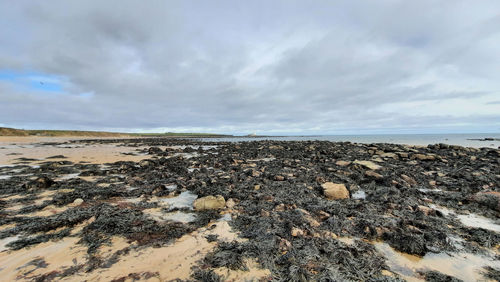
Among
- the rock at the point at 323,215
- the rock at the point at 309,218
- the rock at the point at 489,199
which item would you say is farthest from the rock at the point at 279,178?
the rock at the point at 489,199

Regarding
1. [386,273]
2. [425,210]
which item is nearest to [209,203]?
[386,273]

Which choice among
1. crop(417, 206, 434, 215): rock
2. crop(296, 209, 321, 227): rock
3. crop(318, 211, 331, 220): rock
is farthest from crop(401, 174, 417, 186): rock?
crop(296, 209, 321, 227): rock

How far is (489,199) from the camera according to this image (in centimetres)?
535

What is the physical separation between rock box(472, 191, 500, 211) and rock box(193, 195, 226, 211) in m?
6.81

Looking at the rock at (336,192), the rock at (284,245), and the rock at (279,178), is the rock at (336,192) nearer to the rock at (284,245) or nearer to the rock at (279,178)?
the rock at (279,178)

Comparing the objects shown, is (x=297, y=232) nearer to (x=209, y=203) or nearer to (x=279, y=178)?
(x=209, y=203)

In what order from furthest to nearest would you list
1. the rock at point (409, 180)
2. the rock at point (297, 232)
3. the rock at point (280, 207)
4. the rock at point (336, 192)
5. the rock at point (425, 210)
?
1. the rock at point (409, 180)
2. the rock at point (336, 192)
3. the rock at point (280, 207)
4. the rock at point (425, 210)
5. the rock at point (297, 232)

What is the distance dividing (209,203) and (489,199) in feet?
23.8

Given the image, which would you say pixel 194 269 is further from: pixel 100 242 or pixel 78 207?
pixel 78 207

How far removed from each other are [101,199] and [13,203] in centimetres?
208

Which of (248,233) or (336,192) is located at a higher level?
(336,192)

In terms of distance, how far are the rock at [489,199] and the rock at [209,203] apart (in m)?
6.81

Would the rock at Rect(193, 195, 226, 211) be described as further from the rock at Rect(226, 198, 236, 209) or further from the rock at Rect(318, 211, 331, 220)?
the rock at Rect(318, 211, 331, 220)

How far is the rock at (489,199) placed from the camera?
5189 mm
